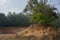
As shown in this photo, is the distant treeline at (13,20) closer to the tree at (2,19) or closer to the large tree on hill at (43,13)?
the tree at (2,19)

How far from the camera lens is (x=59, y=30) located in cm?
1877

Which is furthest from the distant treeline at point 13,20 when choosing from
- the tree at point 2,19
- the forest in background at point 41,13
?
the forest in background at point 41,13

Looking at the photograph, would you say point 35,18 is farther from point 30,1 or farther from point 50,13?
point 30,1

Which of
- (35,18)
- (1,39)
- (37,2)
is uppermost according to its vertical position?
(37,2)

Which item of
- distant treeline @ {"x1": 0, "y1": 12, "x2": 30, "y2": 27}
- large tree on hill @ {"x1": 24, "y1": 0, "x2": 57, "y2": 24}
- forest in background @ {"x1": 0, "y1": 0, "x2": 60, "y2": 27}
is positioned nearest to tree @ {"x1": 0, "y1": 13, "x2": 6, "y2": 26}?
distant treeline @ {"x1": 0, "y1": 12, "x2": 30, "y2": 27}

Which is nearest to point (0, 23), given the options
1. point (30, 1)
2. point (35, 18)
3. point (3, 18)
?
point (3, 18)

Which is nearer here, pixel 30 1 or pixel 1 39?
pixel 1 39

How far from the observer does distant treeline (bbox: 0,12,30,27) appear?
2618 cm

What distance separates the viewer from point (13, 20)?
27188mm

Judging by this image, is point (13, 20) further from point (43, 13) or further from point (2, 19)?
point (43, 13)

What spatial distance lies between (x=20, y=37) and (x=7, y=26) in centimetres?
1047

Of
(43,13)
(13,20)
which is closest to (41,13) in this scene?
(43,13)

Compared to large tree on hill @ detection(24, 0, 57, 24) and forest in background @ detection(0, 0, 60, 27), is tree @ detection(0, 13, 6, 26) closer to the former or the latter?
forest in background @ detection(0, 0, 60, 27)

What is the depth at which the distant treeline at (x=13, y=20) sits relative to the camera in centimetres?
2618
